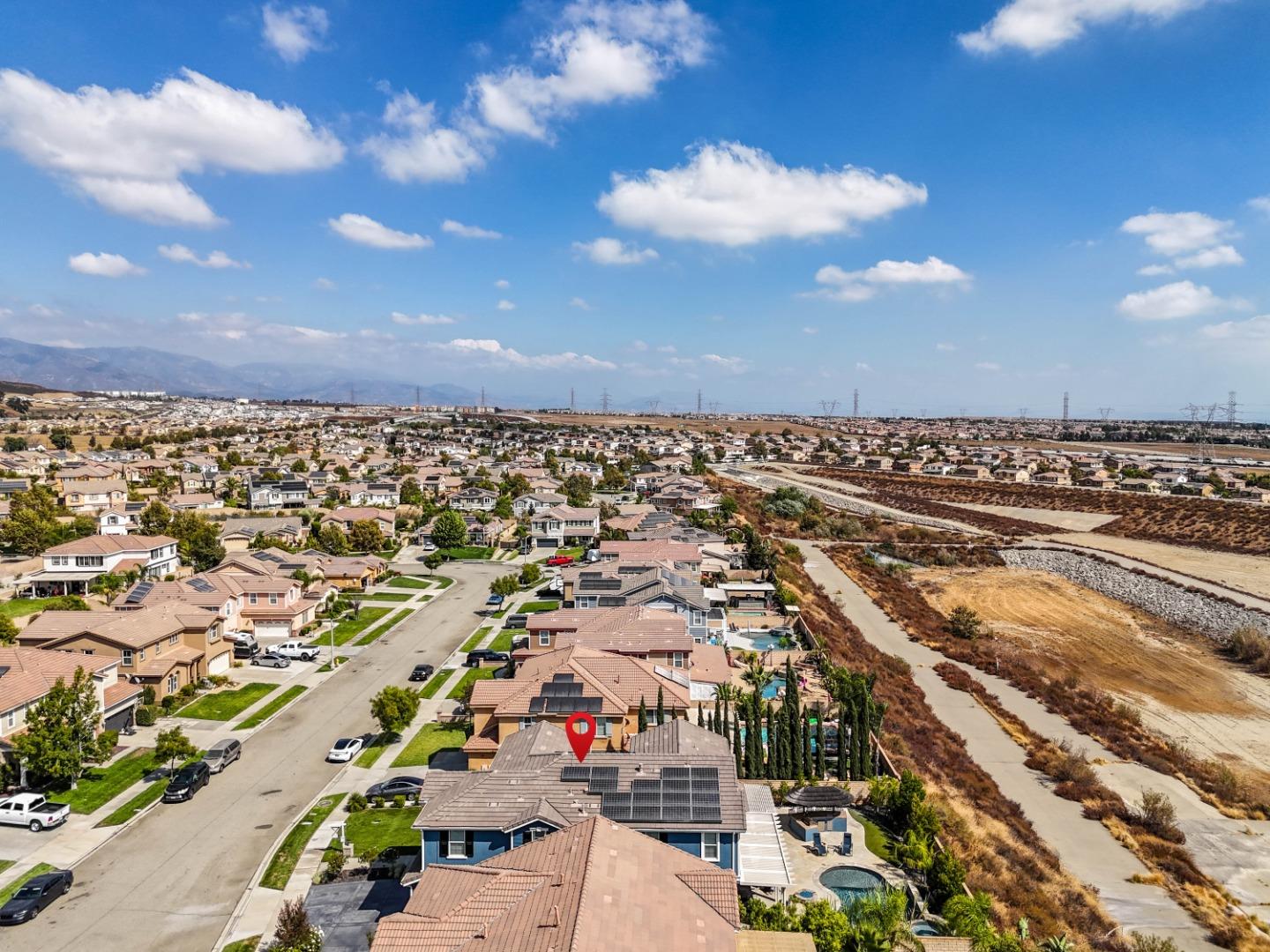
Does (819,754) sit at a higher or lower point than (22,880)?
higher

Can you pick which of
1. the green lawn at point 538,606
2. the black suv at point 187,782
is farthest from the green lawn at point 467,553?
the black suv at point 187,782

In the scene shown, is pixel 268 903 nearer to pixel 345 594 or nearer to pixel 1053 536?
pixel 345 594

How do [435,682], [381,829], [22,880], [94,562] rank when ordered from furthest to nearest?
1. [94,562]
2. [435,682]
3. [381,829]
4. [22,880]

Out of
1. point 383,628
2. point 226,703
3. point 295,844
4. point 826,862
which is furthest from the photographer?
point 383,628

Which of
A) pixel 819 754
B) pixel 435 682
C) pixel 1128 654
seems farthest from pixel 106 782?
pixel 1128 654

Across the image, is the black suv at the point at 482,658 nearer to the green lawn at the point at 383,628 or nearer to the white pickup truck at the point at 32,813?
the green lawn at the point at 383,628

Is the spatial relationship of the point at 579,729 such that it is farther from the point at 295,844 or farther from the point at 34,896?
the point at 34,896

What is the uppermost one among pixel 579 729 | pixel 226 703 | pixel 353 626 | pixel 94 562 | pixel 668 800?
pixel 668 800

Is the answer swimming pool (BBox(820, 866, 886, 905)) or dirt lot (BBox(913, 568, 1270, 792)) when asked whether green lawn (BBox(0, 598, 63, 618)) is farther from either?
dirt lot (BBox(913, 568, 1270, 792))
